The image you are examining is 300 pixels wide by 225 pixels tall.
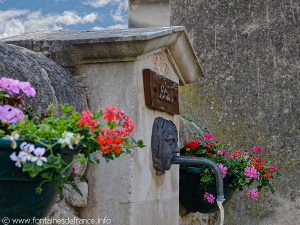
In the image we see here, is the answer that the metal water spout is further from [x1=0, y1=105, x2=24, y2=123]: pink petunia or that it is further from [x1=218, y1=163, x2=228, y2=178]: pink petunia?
[x1=0, y1=105, x2=24, y2=123]: pink petunia

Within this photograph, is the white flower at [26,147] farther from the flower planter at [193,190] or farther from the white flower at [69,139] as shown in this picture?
the flower planter at [193,190]

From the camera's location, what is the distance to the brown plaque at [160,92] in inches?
103

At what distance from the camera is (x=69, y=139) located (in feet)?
4.66

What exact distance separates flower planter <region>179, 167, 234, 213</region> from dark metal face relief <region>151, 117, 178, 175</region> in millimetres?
837

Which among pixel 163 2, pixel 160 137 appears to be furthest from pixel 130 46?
pixel 163 2

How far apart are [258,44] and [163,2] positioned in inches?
58.5

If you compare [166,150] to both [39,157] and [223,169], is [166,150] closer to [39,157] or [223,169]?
[223,169]

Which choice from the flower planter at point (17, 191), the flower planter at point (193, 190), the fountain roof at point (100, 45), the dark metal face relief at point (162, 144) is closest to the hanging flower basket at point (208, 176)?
the flower planter at point (193, 190)

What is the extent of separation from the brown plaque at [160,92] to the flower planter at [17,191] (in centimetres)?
115

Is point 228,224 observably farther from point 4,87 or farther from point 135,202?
point 4,87

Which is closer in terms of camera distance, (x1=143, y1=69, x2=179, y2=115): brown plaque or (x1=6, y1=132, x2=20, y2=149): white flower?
(x1=6, y1=132, x2=20, y2=149): white flower

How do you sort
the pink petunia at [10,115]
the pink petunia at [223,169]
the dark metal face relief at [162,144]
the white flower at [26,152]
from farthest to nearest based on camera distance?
the pink petunia at [223,169], the dark metal face relief at [162,144], the pink petunia at [10,115], the white flower at [26,152]

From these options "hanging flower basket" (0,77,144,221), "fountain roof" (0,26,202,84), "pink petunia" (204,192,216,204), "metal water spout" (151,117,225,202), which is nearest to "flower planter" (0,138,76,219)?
"hanging flower basket" (0,77,144,221)

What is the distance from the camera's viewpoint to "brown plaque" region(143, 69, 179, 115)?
2.60 m
